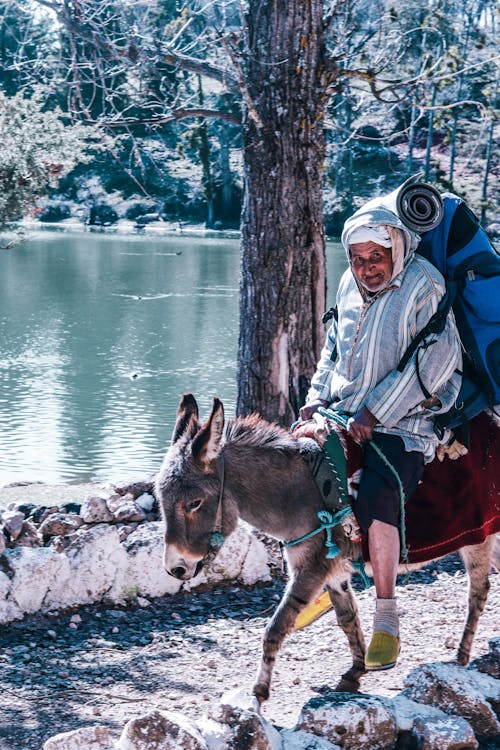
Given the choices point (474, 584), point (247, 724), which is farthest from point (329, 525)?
point (474, 584)

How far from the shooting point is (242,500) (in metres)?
4.68

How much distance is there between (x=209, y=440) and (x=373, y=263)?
1.15 meters

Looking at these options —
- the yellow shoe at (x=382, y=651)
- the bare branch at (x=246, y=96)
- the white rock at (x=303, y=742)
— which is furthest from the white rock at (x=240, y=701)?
the bare branch at (x=246, y=96)

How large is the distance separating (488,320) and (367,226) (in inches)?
30.0

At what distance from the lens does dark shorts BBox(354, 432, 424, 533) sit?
181 inches

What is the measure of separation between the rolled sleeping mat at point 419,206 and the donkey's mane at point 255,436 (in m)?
1.20

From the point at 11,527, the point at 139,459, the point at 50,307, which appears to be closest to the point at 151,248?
the point at 50,307

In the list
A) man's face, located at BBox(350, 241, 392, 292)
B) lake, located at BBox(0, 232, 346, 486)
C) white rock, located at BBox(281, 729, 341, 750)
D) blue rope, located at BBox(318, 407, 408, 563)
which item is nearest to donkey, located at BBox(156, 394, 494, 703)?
blue rope, located at BBox(318, 407, 408, 563)

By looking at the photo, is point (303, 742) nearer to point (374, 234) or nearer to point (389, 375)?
point (389, 375)

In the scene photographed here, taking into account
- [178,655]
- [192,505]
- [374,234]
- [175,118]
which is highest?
[175,118]

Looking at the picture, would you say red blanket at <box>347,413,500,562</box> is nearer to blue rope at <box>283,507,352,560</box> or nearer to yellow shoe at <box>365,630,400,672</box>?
blue rope at <box>283,507,352,560</box>

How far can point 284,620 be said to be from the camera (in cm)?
483

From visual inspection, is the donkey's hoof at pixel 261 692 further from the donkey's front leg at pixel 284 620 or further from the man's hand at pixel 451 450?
the man's hand at pixel 451 450

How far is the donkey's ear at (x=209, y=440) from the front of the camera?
4342 millimetres
